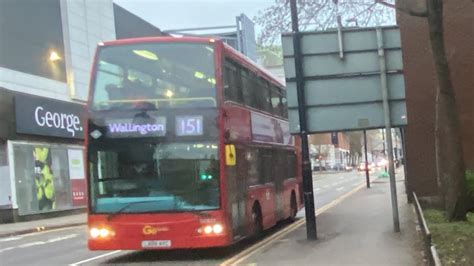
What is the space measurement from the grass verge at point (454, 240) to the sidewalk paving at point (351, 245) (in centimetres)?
40

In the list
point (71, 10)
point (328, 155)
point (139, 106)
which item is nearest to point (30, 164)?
point (71, 10)

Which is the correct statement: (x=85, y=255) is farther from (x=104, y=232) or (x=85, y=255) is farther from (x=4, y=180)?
(x=4, y=180)

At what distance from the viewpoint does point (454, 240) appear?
11852 mm

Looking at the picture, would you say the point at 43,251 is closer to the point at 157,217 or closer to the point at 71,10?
the point at 157,217

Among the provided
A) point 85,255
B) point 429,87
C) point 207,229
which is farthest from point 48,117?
point 207,229

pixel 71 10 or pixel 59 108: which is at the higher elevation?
pixel 71 10

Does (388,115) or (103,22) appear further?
(103,22)

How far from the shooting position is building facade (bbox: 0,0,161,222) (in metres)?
26.7

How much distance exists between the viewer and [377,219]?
1869cm

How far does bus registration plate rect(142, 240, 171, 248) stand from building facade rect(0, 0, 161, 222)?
16234mm

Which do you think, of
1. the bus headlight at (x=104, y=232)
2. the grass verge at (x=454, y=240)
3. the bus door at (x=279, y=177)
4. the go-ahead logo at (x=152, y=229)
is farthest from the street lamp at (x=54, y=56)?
the go-ahead logo at (x=152, y=229)

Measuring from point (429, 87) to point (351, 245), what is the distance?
9.60 meters

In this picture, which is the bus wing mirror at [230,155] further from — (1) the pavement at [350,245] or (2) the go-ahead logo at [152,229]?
(1) the pavement at [350,245]

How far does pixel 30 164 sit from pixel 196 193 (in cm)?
1814
